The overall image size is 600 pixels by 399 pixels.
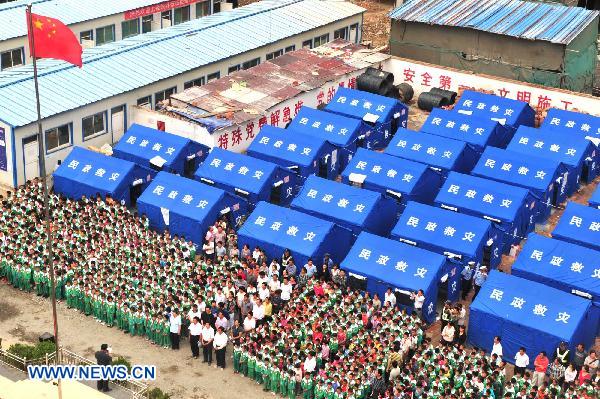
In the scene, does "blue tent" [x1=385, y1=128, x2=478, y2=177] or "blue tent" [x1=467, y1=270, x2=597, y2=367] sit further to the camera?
"blue tent" [x1=385, y1=128, x2=478, y2=177]

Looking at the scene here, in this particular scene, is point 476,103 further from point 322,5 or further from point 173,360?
point 173,360

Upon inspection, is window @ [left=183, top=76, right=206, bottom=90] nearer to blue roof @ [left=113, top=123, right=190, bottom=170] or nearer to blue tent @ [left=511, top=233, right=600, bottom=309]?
blue roof @ [left=113, top=123, right=190, bottom=170]

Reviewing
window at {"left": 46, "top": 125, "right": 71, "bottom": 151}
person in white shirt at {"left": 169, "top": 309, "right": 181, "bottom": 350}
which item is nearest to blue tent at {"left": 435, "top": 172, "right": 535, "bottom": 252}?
person in white shirt at {"left": 169, "top": 309, "right": 181, "bottom": 350}

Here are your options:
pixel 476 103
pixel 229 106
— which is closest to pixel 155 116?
pixel 229 106

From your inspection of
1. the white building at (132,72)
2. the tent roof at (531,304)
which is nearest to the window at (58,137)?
the white building at (132,72)

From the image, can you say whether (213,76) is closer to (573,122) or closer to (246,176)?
(246,176)

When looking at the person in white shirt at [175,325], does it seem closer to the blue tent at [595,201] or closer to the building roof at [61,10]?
the blue tent at [595,201]

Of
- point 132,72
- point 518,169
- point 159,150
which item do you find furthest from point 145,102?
point 518,169
